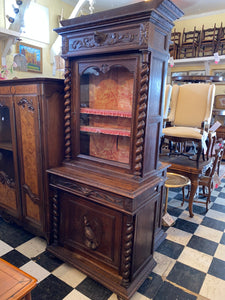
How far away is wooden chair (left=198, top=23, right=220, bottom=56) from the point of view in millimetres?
4992

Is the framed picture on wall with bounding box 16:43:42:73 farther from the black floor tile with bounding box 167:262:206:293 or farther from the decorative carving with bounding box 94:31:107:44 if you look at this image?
the black floor tile with bounding box 167:262:206:293

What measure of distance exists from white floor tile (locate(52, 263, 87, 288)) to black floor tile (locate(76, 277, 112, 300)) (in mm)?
46

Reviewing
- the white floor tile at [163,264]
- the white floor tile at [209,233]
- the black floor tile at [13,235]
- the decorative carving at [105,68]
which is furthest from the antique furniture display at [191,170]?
the black floor tile at [13,235]

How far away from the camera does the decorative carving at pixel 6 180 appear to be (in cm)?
229

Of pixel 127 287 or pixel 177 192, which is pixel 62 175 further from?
pixel 177 192

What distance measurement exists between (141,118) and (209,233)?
5.65ft

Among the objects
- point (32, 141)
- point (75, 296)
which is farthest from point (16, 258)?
point (32, 141)

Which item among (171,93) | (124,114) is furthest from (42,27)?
(124,114)

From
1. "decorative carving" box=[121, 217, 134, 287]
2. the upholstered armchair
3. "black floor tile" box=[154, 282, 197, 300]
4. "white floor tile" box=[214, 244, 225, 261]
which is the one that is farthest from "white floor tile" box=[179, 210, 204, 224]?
"decorative carving" box=[121, 217, 134, 287]

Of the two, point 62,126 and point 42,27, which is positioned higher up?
point 42,27

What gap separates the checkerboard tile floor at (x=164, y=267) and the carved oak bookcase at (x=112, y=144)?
0.09 m

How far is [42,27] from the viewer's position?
442 cm

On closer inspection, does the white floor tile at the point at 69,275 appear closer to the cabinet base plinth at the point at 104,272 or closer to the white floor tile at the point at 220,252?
the cabinet base plinth at the point at 104,272

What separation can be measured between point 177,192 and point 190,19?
4658 millimetres
